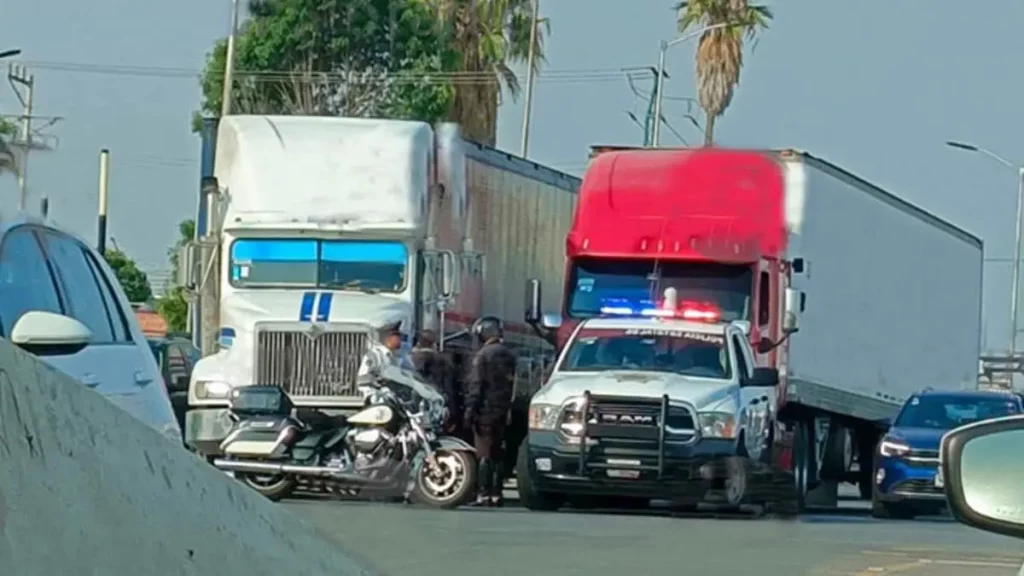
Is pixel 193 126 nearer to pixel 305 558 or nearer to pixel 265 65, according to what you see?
pixel 265 65

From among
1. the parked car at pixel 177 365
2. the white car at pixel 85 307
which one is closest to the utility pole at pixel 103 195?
the parked car at pixel 177 365

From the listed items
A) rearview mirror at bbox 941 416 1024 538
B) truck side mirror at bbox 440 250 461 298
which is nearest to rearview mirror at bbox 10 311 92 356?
rearview mirror at bbox 941 416 1024 538

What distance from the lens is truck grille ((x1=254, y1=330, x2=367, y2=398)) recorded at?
22.2 meters

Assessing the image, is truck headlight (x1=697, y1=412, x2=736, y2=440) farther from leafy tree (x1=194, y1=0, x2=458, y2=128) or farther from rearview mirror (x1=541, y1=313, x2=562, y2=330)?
leafy tree (x1=194, y1=0, x2=458, y2=128)

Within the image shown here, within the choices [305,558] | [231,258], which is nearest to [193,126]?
[231,258]

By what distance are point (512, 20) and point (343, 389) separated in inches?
1155

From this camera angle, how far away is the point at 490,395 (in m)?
22.8

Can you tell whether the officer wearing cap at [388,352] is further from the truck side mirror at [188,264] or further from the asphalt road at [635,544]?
the truck side mirror at [188,264]

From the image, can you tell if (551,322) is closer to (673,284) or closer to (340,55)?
(673,284)

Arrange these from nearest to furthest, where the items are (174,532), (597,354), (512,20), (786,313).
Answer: (174,532), (597,354), (786,313), (512,20)

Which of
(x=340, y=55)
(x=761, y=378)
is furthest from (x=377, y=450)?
(x=340, y=55)

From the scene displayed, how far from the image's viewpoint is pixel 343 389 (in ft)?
72.8

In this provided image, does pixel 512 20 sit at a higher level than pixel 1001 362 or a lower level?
higher

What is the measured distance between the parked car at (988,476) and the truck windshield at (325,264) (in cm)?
1853
